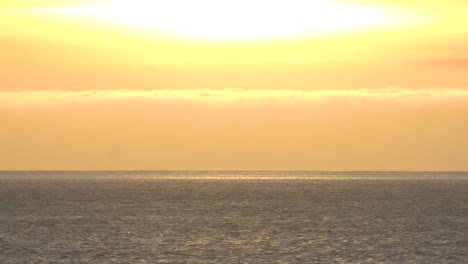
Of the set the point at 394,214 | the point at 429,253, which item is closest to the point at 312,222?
the point at 394,214

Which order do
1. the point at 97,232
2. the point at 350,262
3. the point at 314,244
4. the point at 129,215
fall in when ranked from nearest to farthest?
the point at 350,262, the point at 314,244, the point at 97,232, the point at 129,215

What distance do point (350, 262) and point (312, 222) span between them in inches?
1603

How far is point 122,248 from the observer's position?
77.1m

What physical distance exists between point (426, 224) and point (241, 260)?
44.9m

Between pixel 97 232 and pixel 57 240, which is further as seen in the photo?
pixel 97 232

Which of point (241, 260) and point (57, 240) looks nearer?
point (241, 260)

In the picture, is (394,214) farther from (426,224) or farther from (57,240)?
(57,240)

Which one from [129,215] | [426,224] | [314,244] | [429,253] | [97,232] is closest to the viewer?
[429,253]

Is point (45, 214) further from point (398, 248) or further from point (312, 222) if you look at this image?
point (398, 248)

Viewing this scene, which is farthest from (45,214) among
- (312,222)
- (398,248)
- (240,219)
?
(398,248)

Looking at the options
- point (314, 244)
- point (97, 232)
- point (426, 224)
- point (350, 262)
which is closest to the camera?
point (350, 262)

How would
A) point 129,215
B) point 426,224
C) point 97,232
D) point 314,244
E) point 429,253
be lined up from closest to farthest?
point 429,253 < point 314,244 < point 97,232 < point 426,224 < point 129,215

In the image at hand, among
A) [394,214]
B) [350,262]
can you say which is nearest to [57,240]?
[350,262]

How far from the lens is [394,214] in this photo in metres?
127
